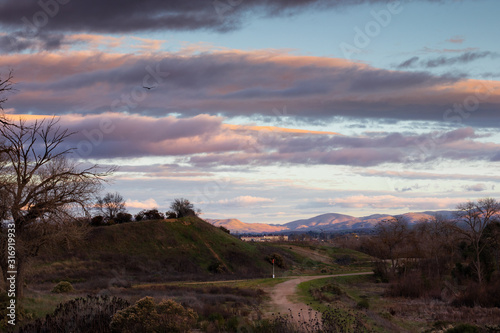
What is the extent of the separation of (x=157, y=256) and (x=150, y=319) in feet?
172

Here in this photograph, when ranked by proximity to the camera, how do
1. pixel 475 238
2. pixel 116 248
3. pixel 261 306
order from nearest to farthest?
pixel 261 306 < pixel 475 238 < pixel 116 248

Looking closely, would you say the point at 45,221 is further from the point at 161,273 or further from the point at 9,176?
the point at 161,273

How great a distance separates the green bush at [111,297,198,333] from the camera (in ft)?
53.2

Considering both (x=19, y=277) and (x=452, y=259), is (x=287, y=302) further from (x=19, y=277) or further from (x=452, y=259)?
(x=452, y=259)

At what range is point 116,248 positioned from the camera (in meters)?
67.2

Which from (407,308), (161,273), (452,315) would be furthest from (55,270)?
(452,315)

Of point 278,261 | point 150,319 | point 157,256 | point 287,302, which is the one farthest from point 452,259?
point 150,319

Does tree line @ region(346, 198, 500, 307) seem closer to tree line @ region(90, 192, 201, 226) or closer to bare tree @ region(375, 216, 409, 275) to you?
bare tree @ region(375, 216, 409, 275)

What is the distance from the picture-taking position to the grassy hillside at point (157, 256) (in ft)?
182

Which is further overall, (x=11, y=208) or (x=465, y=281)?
(x=465, y=281)

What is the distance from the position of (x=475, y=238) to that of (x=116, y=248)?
159ft

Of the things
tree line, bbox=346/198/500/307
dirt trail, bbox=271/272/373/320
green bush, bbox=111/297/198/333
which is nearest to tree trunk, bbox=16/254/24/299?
green bush, bbox=111/297/198/333

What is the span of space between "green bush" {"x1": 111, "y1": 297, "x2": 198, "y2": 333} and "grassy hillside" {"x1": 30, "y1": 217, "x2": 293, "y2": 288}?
114 feet
